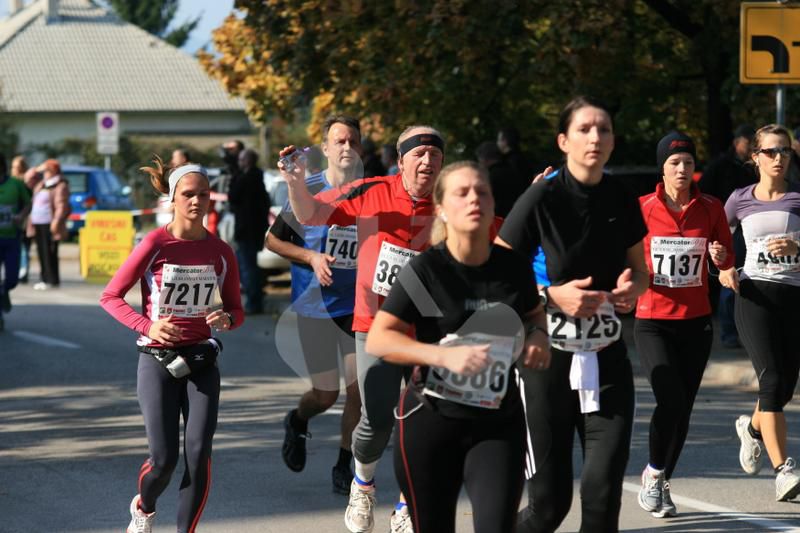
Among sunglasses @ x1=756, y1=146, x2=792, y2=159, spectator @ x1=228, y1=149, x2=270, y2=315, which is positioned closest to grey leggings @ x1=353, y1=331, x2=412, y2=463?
sunglasses @ x1=756, y1=146, x2=792, y2=159

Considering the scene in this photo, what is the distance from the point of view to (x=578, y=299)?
531 cm

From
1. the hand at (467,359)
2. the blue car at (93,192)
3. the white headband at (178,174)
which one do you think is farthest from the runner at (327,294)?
the blue car at (93,192)

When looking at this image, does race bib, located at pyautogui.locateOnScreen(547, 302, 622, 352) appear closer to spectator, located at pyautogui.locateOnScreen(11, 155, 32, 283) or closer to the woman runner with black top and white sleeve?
the woman runner with black top and white sleeve

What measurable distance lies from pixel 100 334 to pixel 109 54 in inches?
2129

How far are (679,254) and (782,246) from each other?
74cm

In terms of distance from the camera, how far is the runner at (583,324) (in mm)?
5484

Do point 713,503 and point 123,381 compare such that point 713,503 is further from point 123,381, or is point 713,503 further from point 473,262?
point 123,381

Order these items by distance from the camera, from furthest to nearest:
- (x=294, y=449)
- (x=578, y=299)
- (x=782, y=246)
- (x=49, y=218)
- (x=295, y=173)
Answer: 1. (x=49, y=218)
2. (x=294, y=449)
3. (x=782, y=246)
4. (x=295, y=173)
5. (x=578, y=299)

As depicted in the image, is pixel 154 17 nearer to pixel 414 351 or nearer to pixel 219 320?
pixel 219 320

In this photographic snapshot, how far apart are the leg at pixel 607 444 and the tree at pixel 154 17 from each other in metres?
80.0

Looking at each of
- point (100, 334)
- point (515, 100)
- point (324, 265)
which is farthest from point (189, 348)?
point (515, 100)

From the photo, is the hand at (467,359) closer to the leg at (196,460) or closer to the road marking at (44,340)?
the leg at (196,460)

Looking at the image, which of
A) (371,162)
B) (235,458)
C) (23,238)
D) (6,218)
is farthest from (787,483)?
(23,238)

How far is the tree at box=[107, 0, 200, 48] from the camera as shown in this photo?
273 ft
